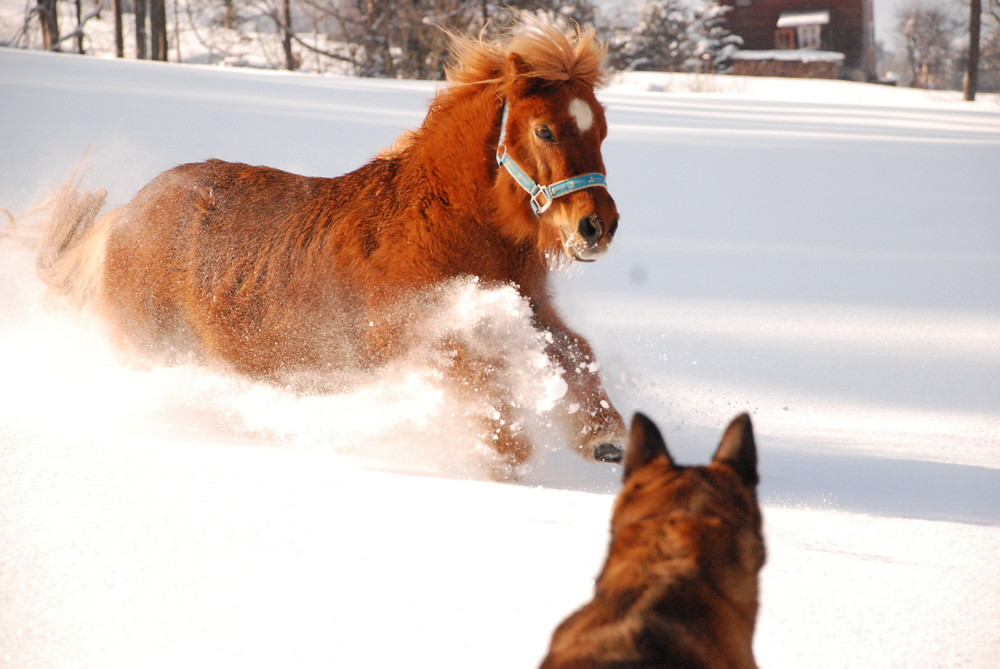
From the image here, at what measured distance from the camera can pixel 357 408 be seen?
4730mm

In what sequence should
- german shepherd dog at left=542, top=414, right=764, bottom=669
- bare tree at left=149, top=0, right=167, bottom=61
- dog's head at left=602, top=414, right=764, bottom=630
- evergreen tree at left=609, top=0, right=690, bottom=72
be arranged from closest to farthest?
german shepherd dog at left=542, top=414, right=764, bottom=669
dog's head at left=602, top=414, right=764, bottom=630
bare tree at left=149, top=0, right=167, bottom=61
evergreen tree at left=609, top=0, right=690, bottom=72

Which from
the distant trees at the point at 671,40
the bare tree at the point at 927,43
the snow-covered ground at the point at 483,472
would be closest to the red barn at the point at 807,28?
the distant trees at the point at 671,40

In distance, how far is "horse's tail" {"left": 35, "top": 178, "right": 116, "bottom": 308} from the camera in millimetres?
6023

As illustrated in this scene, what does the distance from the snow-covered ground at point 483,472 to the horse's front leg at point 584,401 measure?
0.16 meters

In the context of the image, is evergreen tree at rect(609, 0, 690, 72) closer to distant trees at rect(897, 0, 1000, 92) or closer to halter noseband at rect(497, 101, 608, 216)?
distant trees at rect(897, 0, 1000, 92)

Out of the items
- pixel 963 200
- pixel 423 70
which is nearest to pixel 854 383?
pixel 963 200

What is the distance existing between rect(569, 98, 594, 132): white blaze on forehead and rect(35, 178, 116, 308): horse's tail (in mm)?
3404

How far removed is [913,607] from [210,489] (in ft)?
7.73

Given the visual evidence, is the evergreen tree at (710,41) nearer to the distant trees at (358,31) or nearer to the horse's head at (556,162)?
the distant trees at (358,31)

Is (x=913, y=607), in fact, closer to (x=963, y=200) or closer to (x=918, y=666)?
(x=918, y=666)

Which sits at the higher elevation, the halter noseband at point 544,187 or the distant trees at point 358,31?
the distant trees at point 358,31

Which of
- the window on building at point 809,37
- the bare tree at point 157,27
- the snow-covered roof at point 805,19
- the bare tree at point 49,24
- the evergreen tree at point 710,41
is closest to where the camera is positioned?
the bare tree at point 157,27

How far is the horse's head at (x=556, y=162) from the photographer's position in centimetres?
403

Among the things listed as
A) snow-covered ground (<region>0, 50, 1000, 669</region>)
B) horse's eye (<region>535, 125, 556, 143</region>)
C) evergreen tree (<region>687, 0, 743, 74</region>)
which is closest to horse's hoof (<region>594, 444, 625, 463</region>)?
snow-covered ground (<region>0, 50, 1000, 669</region>)
